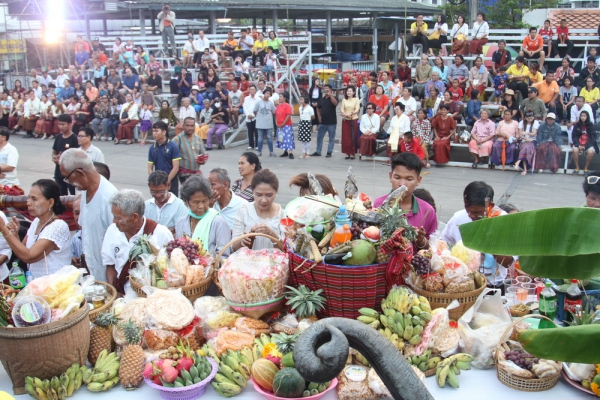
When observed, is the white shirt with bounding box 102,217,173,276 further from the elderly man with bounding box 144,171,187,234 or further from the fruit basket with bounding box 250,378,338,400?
the fruit basket with bounding box 250,378,338,400

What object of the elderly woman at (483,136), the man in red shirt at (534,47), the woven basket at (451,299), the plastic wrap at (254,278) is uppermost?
the man in red shirt at (534,47)

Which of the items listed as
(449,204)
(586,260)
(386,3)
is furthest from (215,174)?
(386,3)

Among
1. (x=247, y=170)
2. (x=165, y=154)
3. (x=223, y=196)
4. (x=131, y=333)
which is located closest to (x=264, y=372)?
(x=131, y=333)

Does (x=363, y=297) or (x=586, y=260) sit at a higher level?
(x=586, y=260)

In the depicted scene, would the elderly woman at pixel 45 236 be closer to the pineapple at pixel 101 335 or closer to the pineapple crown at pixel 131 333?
the pineapple at pixel 101 335

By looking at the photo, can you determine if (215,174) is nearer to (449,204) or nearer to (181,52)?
(449,204)

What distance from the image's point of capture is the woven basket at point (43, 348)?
9.70 feet

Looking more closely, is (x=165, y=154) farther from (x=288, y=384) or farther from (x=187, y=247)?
(x=288, y=384)

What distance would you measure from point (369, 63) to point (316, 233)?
28.0 m

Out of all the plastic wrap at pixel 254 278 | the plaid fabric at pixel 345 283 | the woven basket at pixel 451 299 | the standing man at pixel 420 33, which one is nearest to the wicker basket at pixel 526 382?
the woven basket at pixel 451 299

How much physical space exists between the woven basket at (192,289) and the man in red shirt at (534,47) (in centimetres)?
1622

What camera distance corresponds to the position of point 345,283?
313 cm

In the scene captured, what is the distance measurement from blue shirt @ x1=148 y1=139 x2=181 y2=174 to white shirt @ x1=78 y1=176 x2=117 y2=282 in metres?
3.79

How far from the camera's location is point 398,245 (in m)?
3.05
